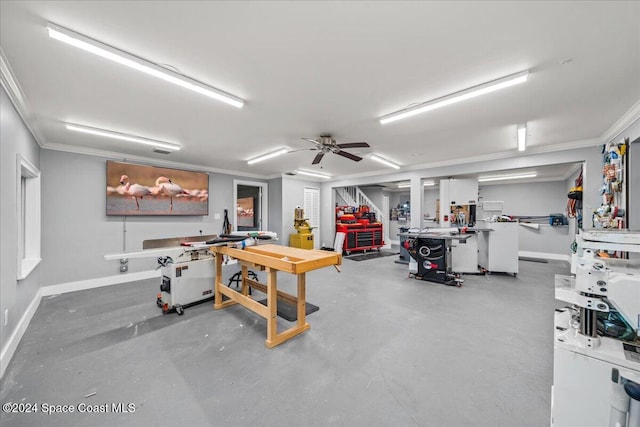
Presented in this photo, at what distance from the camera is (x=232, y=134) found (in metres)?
3.96

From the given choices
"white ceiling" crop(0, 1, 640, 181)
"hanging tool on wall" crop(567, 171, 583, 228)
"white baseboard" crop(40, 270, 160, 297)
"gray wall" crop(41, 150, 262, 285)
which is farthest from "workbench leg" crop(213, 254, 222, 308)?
"hanging tool on wall" crop(567, 171, 583, 228)

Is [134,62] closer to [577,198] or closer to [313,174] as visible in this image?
[313,174]

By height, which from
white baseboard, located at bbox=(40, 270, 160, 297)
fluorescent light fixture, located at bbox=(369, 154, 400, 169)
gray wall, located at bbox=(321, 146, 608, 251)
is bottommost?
white baseboard, located at bbox=(40, 270, 160, 297)

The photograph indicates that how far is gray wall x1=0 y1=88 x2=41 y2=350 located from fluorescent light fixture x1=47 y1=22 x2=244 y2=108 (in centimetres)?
125

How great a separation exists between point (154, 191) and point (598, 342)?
663 centimetres

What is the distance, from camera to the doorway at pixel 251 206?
7.53 meters

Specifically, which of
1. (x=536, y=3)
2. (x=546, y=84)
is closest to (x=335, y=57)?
(x=536, y=3)

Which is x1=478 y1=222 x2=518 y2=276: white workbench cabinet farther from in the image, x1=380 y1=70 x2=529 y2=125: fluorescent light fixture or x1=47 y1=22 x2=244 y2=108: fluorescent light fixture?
x1=47 y1=22 x2=244 y2=108: fluorescent light fixture

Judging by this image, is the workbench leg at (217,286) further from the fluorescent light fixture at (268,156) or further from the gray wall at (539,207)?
the gray wall at (539,207)

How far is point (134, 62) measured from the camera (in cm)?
203

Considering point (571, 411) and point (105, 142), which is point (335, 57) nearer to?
point (571, 411)

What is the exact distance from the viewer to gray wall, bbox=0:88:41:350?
220 centimetres

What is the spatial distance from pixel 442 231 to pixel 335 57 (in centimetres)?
444

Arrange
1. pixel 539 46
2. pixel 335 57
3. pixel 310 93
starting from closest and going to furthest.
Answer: pixel 539 46, pixel 335 57, pixel 310 93
